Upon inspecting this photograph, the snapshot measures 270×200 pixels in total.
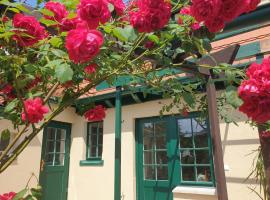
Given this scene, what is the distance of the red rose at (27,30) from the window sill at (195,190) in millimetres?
4482

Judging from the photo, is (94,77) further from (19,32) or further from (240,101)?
(240,101)

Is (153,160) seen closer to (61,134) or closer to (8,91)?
(61,134)

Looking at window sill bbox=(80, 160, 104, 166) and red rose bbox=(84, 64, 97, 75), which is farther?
window sill bbox=(80, 160, 104, 166)

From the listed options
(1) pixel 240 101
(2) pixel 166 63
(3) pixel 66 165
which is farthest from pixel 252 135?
(3) pixel 66 165

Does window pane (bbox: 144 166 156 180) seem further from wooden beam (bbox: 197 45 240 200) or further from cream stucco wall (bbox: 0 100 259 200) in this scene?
wooden beam (bbox: 197 45 240 200)

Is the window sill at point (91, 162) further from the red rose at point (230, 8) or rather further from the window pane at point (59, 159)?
the red rose at point (230, 8)

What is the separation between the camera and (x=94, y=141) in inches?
300

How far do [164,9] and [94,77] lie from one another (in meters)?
0.90

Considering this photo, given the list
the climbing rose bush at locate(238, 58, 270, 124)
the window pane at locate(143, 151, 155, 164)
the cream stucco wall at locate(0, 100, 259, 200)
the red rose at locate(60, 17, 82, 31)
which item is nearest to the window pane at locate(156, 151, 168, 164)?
the window pane at locate(143, 151, 155, 164)

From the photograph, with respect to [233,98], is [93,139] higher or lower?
higher

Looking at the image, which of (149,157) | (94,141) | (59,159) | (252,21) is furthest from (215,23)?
(59,159)

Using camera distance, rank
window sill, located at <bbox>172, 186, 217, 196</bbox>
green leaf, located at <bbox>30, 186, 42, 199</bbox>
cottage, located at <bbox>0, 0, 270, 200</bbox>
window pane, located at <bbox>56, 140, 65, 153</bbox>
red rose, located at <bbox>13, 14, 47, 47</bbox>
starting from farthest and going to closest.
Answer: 1. window pane, located at <bbox>56, 140, 65, 153</bbox>
2. window sill, located at <bbox>172, 186, 217, 196</bbox>
3. cottage, located at <bbox>0, 0, 270, 200</bbox>
4. green leaf, located at <bbox>30, 186, 42, 199</bbox>
5. red rose, located at <bbox>13, 14, 47, 47</bbox>

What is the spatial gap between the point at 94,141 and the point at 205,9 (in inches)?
271

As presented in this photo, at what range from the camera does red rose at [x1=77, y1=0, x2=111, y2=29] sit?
112 centimetres
